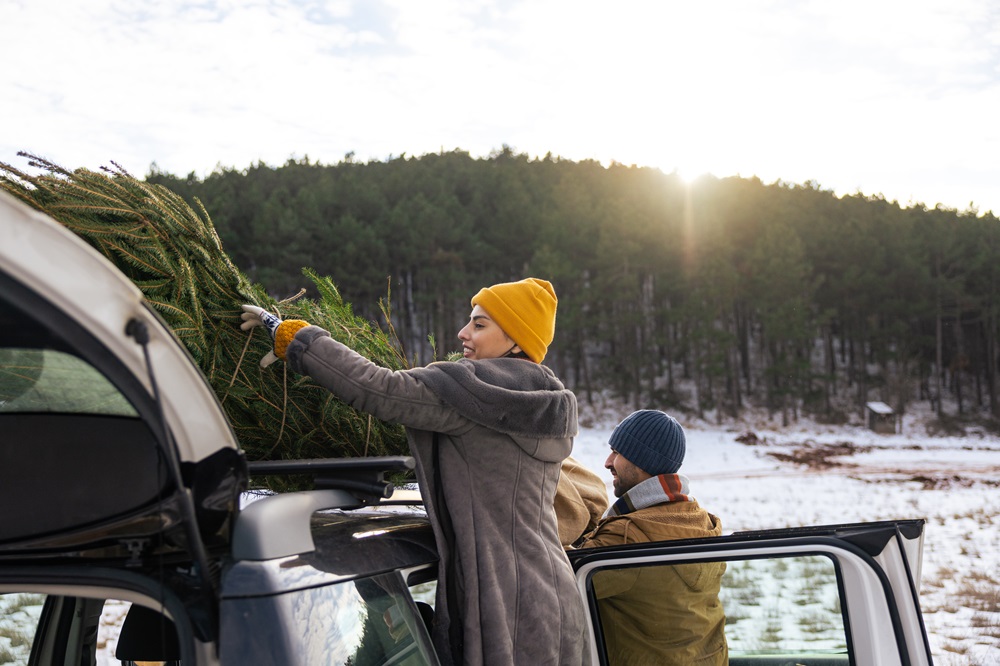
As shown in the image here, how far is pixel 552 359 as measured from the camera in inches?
1938

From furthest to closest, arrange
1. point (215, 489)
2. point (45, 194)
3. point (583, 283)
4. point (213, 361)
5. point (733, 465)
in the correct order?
point (583, 283), point (733, 465), point (213, 361), point (45, 194), point (215, 489)

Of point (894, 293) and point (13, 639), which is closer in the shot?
point (13, 639)

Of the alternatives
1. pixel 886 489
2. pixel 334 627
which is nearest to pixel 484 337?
pixel 334 627

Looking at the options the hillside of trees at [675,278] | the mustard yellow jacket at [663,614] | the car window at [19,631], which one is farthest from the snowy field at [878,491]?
the hillside of trees at [675,278]

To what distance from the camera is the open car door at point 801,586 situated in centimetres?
199

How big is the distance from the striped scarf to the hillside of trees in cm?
3936

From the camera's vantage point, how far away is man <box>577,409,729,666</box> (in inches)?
87.4

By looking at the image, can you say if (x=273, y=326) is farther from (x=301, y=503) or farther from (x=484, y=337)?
(x=301, y=503)

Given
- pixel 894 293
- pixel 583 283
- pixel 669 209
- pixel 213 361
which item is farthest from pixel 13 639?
pixel 669 209

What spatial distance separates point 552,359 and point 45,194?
47360mm

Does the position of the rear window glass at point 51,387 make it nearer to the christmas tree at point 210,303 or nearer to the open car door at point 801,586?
the christmas tree at point 210,303

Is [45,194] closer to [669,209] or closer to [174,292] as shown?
[174,292]

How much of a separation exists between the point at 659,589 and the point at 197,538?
4.66 ft

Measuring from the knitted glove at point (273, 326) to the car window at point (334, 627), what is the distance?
703 mm
